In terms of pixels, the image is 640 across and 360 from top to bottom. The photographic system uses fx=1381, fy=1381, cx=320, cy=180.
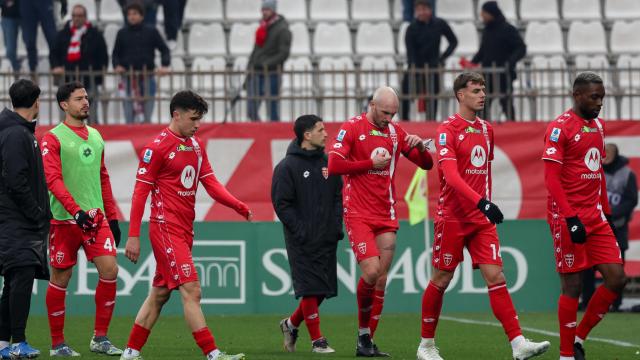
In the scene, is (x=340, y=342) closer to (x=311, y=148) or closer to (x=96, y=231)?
(x=311, y=148)

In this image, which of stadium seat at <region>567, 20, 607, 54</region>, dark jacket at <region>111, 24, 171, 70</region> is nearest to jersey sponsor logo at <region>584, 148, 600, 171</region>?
dark jacket at <region>111, 24, 171, 70</region>

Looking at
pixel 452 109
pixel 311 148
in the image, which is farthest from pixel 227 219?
pixel 311 148

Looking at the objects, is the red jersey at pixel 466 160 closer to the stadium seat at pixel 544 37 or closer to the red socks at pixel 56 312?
the red socks at pixel 56 312

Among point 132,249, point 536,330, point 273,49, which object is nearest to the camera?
point 132,249

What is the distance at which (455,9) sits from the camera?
23453 mm

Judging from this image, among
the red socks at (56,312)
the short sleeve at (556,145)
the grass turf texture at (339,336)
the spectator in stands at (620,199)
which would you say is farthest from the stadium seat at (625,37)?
the red socks at (56,312)

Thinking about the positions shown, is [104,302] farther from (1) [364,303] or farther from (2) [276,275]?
(2) [276,275]

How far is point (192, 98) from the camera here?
10.2 metres

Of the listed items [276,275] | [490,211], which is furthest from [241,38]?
[490,211]

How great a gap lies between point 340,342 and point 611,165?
232 inches

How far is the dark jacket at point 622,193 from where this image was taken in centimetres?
1775

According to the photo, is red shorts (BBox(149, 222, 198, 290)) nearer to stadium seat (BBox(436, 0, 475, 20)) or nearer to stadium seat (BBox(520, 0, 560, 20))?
stadium seat (BBox(436, 0, 475, 20))

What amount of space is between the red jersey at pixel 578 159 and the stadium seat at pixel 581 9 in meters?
13.5

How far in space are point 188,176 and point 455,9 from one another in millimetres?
13846
